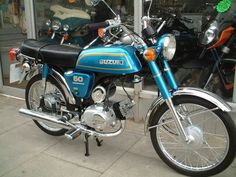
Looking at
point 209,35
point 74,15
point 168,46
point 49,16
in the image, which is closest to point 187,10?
point 209,35

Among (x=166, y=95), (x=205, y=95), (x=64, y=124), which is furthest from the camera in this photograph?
(x=64, y=124)

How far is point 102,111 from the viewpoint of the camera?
3061mm

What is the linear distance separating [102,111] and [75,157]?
0.69 metres

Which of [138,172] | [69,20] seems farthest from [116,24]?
[69,20]

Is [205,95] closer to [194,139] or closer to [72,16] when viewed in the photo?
[194,139]

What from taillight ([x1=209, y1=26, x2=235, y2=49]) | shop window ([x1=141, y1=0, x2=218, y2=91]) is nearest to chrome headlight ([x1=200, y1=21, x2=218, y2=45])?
taillight ([x1=209, y1=26, x2=235, y2=49])

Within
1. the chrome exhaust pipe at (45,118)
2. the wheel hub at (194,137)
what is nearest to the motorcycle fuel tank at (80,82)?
the chrome exhaust pipe at (45,118)

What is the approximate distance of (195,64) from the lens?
159 inches

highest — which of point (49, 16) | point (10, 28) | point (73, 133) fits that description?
point (49, 16)

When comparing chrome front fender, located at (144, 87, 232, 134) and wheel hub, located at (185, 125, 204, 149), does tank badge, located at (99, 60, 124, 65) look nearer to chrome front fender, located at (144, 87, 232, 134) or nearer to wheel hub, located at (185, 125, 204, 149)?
chrome front fender, located at (144, 87, 232, 134)

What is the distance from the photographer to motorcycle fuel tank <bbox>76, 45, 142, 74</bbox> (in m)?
2.80

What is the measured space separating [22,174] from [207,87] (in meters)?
2.37

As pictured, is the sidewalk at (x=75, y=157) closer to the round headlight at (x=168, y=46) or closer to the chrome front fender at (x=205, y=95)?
the chrome front fender at (x=205, y=95)

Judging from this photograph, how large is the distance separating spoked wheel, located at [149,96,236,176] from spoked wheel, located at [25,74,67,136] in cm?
115
